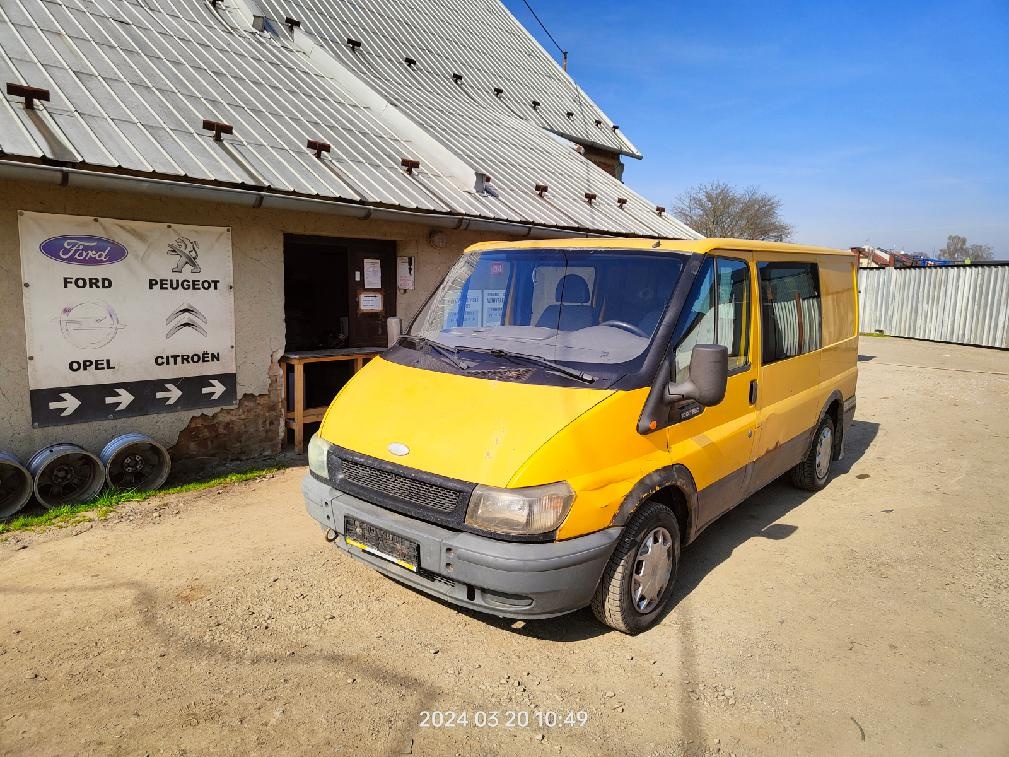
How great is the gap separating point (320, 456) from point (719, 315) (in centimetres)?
260

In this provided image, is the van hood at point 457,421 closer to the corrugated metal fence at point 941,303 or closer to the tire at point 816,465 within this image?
the tire at point 816,465

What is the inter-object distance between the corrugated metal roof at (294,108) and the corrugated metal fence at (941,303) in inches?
491

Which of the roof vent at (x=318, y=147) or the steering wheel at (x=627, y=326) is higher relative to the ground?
the roof vent at (x=318, y=147)

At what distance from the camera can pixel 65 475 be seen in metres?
5.24

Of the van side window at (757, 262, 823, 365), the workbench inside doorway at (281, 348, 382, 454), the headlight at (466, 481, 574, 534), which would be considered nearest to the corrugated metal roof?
the workbench inside doorway at (281, 348, 382, 454)

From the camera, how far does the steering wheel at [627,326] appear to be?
3553mm

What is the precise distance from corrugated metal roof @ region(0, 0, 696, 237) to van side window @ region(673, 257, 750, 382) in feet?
13.5

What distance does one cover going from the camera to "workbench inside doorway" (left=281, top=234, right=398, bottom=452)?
22.8 ft

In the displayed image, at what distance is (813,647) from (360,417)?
284 cm

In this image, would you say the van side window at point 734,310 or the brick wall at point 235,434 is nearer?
the van side window at point 734,310

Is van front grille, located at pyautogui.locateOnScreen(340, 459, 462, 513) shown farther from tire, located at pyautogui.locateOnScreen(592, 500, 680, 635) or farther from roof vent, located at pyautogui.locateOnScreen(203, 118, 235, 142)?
roof vent, located at pyautogui.locateOnScreen(203, 118, 235, 142)

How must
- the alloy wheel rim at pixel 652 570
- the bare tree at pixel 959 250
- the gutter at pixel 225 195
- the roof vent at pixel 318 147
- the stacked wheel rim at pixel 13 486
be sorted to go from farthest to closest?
the bare tree at pixel 959 250 → the roof vent at pixel 318 147 → the stacked wheel rim at pixel 13 486 → the gutter at pixel 225 195 → the alloy wheel rim at pixel 652 570

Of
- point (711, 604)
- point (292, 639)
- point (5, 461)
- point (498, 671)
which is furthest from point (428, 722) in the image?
point (5, 461)

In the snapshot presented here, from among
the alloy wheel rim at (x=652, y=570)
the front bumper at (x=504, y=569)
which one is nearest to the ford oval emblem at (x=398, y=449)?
the front bumper at (x=504, y=569)
